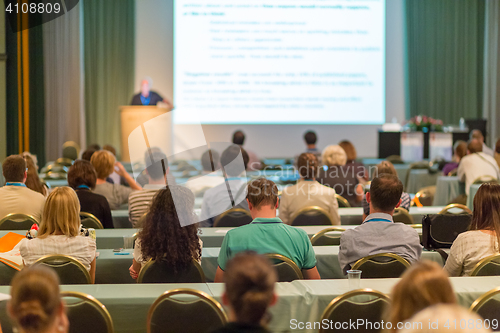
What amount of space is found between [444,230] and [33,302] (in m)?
2.85

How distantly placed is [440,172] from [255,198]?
6774mm

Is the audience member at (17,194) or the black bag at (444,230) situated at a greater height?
the audience member at (17,194)

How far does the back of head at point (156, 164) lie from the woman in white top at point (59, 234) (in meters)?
0.57

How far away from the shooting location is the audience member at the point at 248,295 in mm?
1556

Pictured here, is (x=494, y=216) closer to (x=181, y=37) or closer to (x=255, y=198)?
(x=255, y=198)

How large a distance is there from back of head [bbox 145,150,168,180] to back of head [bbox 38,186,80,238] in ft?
1.78

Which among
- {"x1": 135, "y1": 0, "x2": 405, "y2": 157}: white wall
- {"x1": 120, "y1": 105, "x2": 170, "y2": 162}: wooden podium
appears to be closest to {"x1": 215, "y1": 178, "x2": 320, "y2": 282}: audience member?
{"x1": 120, "y1": 105, "x2": 170, "y2": 162}: wooden podium

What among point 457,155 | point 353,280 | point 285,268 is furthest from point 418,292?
point 457,155

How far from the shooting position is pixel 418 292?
5.10 ft

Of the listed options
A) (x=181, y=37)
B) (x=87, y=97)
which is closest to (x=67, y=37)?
(x=87, y=97)

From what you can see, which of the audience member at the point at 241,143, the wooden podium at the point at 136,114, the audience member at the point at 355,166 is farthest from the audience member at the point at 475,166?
the wooden podium at the point at 136,114

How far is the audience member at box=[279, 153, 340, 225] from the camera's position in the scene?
16.2ft

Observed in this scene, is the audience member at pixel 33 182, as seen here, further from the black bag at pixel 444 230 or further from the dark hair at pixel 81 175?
the black bag at pixel 444 230

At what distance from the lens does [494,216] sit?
302cm
